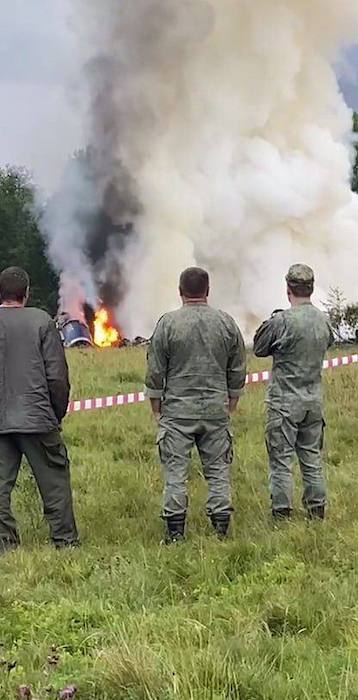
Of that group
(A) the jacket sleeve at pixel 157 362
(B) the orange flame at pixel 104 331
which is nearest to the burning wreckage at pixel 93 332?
(B) the orange flame at pixel 104 331

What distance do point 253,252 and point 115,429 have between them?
17190 millimetres

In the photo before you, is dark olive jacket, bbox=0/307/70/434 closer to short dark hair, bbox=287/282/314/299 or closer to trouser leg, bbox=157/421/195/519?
trouser leg, bbox=157/421/195/519

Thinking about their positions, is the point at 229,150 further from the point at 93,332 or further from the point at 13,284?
the point at 13,284

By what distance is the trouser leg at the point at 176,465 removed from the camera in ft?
18.9

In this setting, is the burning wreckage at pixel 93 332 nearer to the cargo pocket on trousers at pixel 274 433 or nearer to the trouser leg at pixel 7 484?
the cargo pocket on trousers at pixel 274 433

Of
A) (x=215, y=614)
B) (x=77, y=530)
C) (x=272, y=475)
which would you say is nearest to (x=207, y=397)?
(x=272, y=475)

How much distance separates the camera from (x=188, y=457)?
5816mm

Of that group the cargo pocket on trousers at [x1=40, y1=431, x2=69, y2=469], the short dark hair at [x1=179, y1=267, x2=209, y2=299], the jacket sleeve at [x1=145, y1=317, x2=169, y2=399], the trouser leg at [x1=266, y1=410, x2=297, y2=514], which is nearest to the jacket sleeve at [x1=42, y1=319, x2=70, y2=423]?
the cargo pocket on trousers at [x1=40, y1=431, x2=69, y2=469]

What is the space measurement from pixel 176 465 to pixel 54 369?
987 mm

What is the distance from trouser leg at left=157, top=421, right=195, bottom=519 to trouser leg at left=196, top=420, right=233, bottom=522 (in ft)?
0.42

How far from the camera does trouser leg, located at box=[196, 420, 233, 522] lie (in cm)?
582

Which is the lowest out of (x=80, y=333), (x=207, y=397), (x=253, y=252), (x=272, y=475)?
(x=272, y=475)

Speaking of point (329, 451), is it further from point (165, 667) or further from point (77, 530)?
point (165, 667)

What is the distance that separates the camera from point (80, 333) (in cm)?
2678
